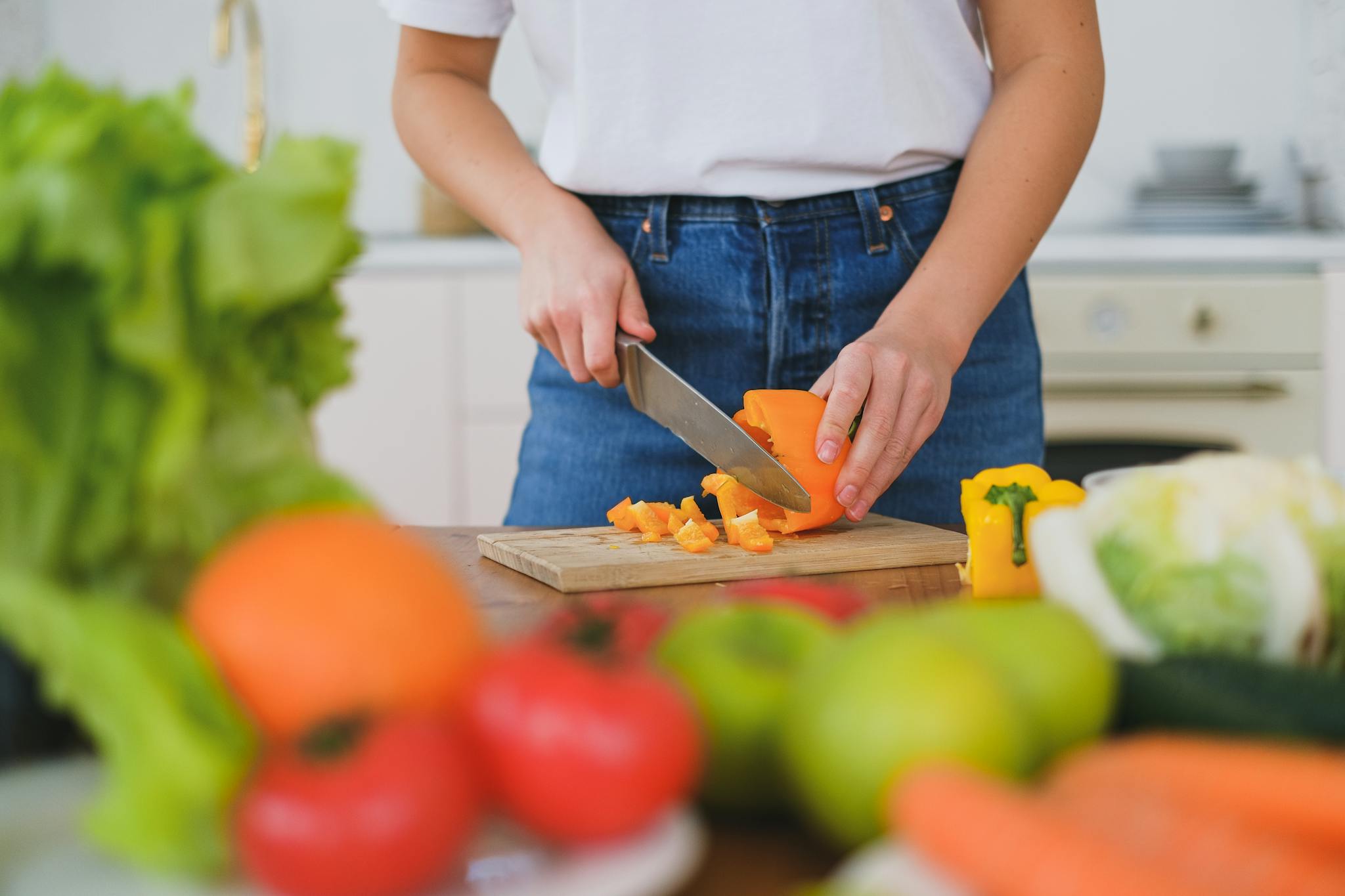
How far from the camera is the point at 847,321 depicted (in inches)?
54.2

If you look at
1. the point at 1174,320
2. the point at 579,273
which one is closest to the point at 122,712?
the point at 579,273

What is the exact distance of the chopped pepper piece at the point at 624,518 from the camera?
1258 mm

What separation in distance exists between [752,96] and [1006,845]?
44.5 inches

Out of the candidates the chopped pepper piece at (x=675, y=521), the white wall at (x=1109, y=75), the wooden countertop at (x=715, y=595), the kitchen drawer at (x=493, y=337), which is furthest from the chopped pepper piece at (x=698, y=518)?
the white wall at (x=1109, y=75)

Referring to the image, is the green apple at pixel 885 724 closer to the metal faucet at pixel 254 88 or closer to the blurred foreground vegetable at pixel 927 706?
the blurred foreground vegetable at pixel 927 706

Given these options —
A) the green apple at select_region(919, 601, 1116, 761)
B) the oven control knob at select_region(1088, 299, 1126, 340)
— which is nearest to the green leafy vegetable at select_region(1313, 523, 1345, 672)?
the green apple at select_region(919, 601, 1116, 761)

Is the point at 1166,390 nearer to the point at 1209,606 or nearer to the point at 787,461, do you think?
the point at 787,461

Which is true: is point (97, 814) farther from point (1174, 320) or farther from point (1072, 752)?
point (1174, 320)

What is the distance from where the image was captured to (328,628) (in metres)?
0.40

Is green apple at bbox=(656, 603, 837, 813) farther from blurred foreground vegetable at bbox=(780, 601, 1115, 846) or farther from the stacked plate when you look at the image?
the stacked plate

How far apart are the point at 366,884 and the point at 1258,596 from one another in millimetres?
414

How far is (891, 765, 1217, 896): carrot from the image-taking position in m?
0.33

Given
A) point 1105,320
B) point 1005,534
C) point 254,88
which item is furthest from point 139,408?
point 254,88

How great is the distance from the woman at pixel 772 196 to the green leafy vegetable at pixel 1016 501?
1.17 ft
